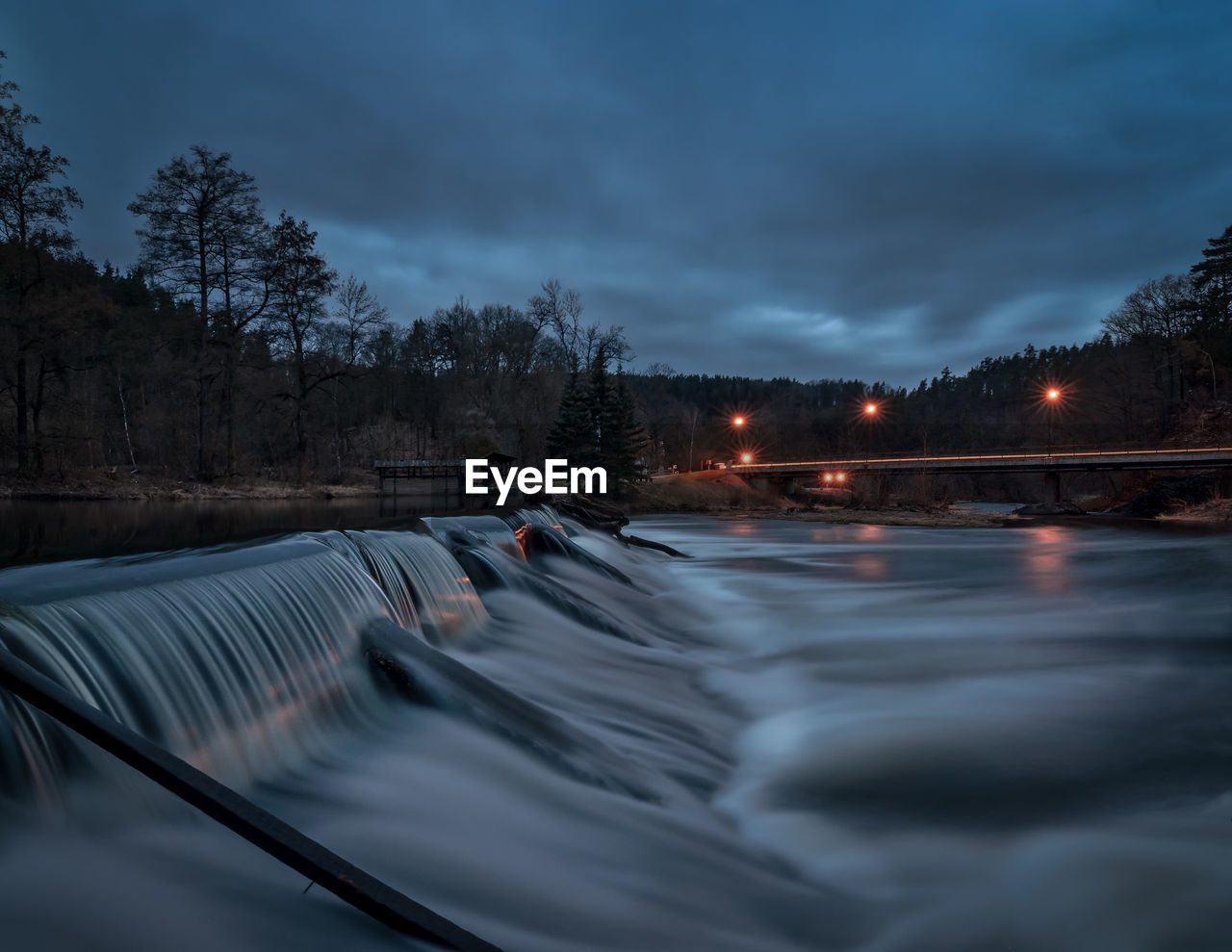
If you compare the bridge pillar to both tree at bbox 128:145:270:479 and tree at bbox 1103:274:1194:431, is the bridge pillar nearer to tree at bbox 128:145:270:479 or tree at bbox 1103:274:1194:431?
tree at bbox 1103:274:1194:431

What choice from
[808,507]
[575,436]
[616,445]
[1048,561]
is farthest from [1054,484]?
[575,436]

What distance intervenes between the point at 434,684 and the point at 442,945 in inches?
112

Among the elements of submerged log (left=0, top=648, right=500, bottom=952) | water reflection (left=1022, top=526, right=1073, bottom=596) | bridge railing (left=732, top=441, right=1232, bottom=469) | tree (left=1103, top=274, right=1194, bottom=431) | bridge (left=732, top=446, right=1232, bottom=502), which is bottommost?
water reflection (left=1022, top=526, right=1073, bottom=596)

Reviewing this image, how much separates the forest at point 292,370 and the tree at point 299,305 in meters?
0.10

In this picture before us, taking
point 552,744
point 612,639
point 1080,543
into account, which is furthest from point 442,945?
point 1080,543

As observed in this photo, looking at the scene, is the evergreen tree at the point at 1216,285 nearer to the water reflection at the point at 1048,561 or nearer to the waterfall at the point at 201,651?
the water reflection at the point at 1048,561

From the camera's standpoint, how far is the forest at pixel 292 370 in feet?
88.4

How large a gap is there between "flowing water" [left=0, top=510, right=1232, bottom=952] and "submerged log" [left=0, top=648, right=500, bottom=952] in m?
0.27

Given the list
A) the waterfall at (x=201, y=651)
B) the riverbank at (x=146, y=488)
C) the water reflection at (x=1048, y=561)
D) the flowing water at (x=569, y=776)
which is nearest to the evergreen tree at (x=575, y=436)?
the riverbank at (x=146, y=488)

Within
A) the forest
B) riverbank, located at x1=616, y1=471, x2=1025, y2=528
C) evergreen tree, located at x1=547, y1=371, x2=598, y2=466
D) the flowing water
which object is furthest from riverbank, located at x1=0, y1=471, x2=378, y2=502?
the flowing water

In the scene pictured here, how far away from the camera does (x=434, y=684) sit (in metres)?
5.04

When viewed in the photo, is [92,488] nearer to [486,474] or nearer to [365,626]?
[486,474]

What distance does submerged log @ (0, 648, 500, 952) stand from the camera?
2.21 metres

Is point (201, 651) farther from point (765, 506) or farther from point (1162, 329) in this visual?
point (1162, 329)
